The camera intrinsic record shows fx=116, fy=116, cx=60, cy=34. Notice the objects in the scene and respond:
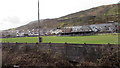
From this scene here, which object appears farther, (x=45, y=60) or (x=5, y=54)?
(x=5, y=54)

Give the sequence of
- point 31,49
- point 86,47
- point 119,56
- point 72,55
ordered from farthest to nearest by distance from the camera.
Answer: point 31,49, point 72,55, point 86,47, point 119,56

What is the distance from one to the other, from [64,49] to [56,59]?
4.69 feet

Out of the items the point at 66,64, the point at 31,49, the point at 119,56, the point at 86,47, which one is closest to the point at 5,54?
the point at 31,49

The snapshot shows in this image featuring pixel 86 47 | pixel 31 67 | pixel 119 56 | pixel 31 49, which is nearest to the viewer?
pixel 119 56

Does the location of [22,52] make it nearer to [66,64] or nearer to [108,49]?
[66,64]

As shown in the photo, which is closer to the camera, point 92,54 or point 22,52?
point 92,54

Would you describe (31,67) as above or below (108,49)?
below

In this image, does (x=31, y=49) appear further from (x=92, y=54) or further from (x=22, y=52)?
(x=92, y=54)

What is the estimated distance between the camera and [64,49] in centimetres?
1320

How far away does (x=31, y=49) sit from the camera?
15664mm

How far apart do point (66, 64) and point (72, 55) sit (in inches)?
45.2

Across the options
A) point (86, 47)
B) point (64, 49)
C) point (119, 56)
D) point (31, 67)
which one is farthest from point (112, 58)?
point (31, 67)

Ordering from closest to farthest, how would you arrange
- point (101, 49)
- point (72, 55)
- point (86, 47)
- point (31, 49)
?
point (101, 49), point (86, 47), point (72, 55), point (31, 49)

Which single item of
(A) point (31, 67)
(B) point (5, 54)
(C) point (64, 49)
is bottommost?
(A) point (31, 67)
